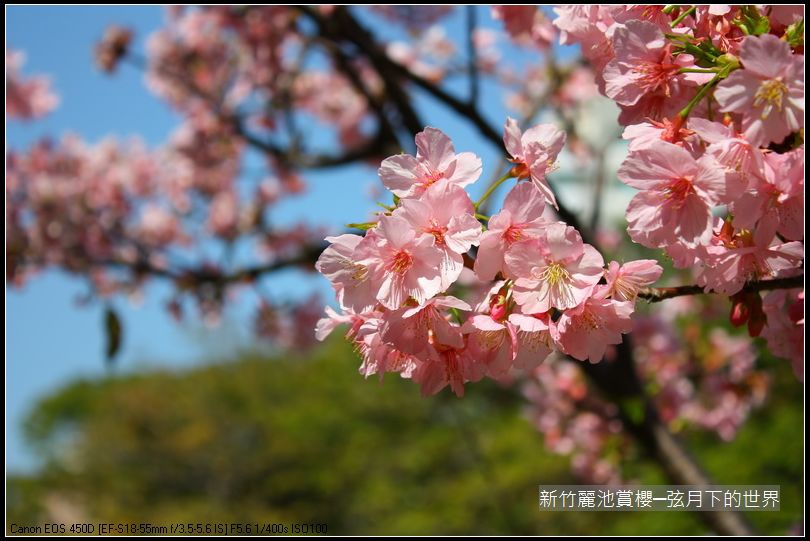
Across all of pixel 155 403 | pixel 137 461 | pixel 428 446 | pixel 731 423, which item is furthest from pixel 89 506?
pixel 731 423

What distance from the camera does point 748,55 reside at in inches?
30.7

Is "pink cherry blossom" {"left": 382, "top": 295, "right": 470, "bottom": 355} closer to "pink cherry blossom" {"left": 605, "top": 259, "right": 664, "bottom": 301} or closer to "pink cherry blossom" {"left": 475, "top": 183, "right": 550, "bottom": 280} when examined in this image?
"pink cherry blossom" {"left": 475, "top": 183, "right": 550, "bottom": 280}

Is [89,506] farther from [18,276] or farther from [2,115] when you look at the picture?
[2,115]

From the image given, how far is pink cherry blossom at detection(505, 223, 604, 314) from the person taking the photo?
2.64ft

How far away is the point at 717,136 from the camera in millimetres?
814

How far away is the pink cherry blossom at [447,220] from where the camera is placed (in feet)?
2.65

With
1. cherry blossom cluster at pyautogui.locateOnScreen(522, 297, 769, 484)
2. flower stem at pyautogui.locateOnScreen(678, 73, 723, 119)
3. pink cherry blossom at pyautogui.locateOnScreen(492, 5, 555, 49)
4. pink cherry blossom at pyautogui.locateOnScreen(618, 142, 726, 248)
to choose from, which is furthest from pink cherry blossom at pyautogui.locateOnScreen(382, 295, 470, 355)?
cherry blossom cluster at pyautogui.locateOnScreen(522, 297, 769, 484)

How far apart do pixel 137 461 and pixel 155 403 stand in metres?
1.73

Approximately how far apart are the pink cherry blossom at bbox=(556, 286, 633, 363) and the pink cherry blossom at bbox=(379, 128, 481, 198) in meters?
0.21

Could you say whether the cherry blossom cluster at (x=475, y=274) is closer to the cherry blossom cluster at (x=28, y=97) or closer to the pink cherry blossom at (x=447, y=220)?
the pink cherry blossom at (x=447, y=220)

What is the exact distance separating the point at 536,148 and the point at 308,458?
16.3 metres

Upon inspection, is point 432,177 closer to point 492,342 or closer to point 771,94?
point 492,342

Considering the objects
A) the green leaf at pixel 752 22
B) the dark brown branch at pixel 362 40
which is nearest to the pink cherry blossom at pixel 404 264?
the green leaf at pixel 752 22

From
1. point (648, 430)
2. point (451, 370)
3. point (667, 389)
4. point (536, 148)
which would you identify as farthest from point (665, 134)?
point (667, 389)
